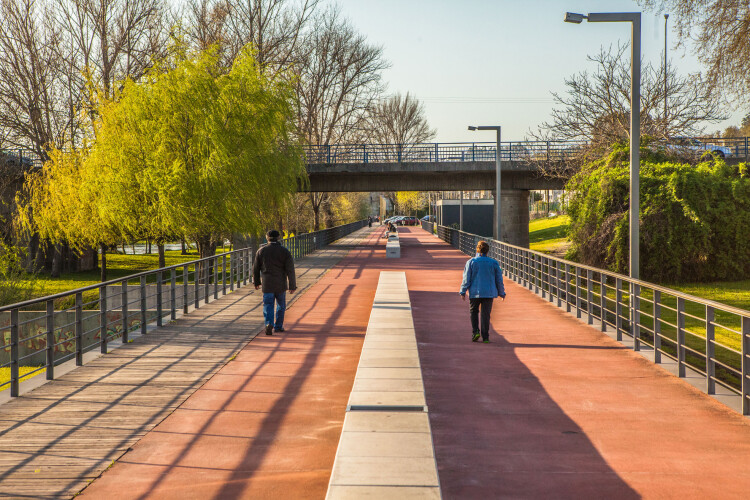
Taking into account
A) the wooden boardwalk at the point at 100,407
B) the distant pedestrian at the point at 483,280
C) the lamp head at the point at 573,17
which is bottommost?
the wooden boardwalk at the point at 100,407

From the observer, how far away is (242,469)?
5.78 m

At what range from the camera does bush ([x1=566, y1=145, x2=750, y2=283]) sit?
25.2m

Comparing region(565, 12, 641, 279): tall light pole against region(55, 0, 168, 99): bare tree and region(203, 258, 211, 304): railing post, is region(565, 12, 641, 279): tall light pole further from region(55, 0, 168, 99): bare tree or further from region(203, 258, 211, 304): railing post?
region(55, 0, 168, 99): bare tree

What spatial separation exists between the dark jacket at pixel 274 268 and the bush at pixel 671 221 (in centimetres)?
1499

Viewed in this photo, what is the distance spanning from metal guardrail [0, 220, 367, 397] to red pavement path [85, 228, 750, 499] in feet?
6.84

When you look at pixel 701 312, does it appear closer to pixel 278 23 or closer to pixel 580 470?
pixel 580 470

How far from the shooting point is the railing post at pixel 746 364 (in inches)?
285

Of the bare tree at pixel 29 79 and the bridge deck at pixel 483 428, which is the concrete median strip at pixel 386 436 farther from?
the bare tree at pixel 29 79

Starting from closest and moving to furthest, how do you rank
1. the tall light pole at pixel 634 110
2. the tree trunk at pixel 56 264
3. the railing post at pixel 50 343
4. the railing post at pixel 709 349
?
the railing post at pixel 709 349 < the railing post at pixel 50 343 < the tall light pole at pixel 634 110 < the tree trunk at pixel 56 264

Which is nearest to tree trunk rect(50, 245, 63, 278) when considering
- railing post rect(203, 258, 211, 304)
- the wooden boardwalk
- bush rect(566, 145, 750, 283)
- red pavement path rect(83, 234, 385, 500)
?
railing post rect(203, 258, 211, 304)

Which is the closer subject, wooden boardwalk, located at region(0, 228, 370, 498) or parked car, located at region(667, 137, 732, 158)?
wooden boardwalk, located at region(0, 228, 370, 498)

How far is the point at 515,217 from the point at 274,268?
32071 mm

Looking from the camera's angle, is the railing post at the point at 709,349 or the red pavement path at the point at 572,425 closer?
the red pavement path at the point at 572,425

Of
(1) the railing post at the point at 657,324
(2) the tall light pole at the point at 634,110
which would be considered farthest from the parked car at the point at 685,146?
(1) the railing post at the point at 657,324
